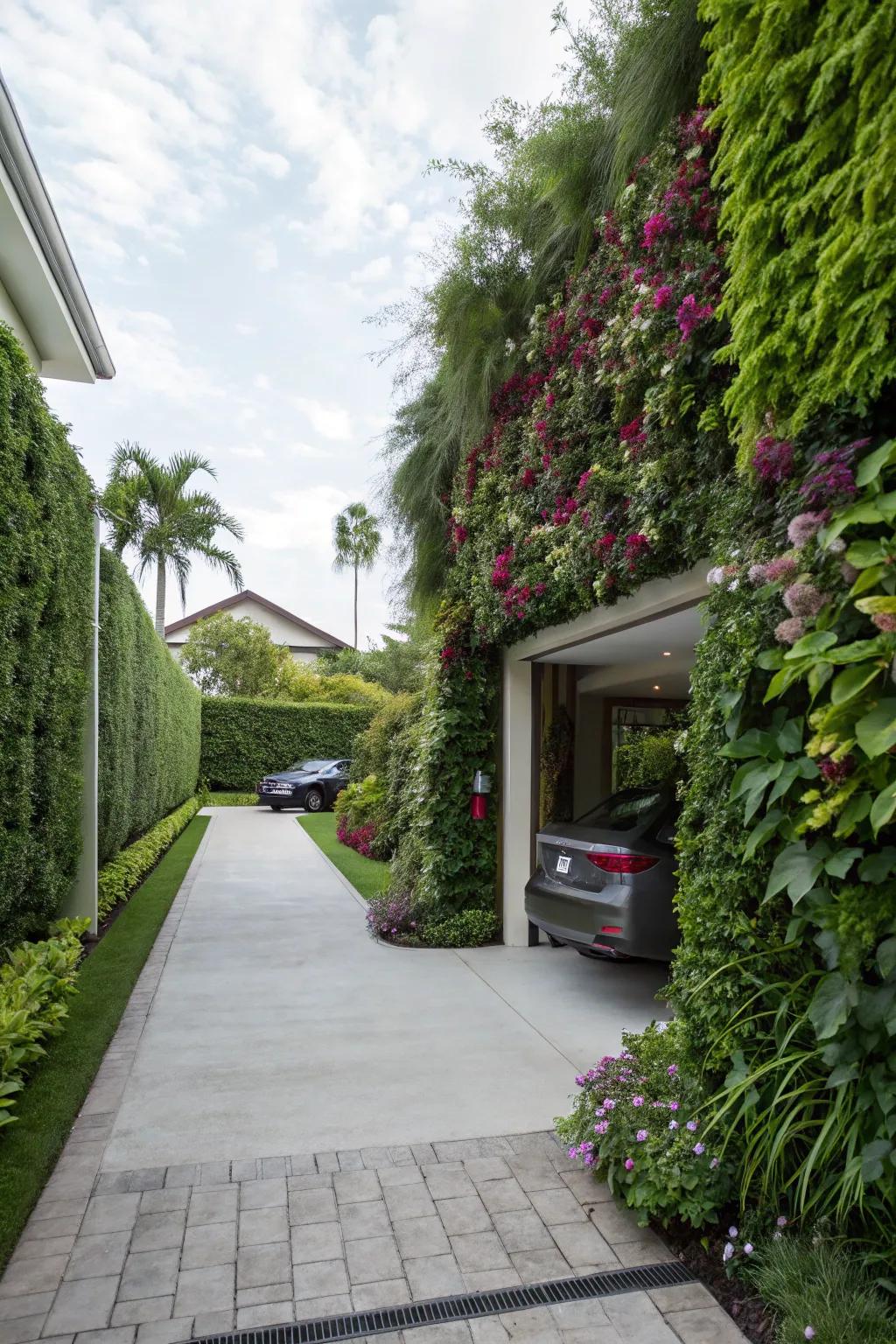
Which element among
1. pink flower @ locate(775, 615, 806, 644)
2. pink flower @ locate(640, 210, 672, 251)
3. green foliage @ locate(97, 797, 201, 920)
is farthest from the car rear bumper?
green foliage @ locate(97, 797, 201, 920)

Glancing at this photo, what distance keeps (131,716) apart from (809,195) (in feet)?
29.0

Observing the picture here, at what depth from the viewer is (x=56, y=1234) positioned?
274 centimetres

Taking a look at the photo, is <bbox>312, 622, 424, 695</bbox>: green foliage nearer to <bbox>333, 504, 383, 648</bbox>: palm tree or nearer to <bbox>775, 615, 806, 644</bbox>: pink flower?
<bbox>333, 504, 383, 648</bbox>: palm tree

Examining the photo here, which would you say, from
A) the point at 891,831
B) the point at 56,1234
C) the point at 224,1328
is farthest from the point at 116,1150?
the point at 891,831

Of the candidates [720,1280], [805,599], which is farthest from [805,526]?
[720,1280]

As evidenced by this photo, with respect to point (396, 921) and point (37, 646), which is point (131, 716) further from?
point (37, 646)

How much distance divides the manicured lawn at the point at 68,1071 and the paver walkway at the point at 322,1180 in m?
0.08

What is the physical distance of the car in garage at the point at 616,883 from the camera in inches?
201

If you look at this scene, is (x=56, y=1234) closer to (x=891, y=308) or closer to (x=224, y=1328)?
(x=224, y=1328)

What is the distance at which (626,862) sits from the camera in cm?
522

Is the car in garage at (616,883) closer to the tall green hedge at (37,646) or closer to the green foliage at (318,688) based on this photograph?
the tall green hedge at (37,646)

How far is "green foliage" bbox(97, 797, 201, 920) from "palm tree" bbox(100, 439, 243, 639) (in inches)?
469

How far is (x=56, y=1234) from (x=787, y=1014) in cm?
263

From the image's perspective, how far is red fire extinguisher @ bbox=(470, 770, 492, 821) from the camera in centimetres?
704
